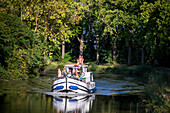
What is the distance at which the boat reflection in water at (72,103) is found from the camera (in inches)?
697

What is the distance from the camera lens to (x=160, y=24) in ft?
123

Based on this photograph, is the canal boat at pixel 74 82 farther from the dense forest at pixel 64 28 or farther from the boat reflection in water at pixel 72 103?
the dense forest at pixel 64 28

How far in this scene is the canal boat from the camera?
23.7 m

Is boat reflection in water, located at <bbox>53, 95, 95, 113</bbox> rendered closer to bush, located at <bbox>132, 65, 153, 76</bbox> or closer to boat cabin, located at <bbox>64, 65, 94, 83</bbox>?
boat cabin, located at <bbox>64, 65, 94, 83</bbox>

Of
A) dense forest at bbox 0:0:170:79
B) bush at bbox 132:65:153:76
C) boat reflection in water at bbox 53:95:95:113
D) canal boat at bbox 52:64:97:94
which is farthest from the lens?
bush at bbox 132:65:153:76

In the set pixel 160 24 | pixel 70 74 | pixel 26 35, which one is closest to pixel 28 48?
pixel 26 35

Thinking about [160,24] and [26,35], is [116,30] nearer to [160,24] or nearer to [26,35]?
[160,24]

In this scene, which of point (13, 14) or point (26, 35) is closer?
point (26, 35)

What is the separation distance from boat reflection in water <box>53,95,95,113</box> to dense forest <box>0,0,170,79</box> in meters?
10.1

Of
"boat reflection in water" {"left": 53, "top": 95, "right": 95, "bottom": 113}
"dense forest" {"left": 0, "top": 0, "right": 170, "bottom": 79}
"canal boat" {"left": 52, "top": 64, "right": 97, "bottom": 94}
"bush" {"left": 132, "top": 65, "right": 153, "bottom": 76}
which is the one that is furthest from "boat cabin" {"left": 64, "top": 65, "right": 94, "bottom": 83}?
"bush" {"left": 132, "top": 65, "right": 153, "bottom": 76}

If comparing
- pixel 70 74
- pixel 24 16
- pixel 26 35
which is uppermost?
pixel 24 16

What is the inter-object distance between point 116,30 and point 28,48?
27138 mm

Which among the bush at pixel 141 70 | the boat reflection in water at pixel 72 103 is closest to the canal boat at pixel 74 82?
the boat reflection in water at pixel 72 103

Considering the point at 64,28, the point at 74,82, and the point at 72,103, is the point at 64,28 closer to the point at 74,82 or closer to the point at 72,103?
the point at 74,82
